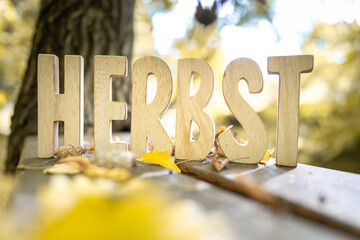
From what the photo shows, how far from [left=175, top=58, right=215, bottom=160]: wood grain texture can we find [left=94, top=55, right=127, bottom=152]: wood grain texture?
0.26 meters

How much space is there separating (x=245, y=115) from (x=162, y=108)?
1.24ft

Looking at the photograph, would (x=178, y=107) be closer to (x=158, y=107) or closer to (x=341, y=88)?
(x=158, y=107)

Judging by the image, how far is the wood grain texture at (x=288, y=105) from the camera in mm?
956

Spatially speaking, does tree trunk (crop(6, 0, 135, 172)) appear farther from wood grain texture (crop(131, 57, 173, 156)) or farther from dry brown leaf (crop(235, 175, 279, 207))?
dry brown leaf (crop(235, 175, 279, 207))

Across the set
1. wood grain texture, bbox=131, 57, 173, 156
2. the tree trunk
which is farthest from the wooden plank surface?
the tree trunk

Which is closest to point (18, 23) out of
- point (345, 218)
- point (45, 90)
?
point (45, 90)

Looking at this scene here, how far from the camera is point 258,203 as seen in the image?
565 mm

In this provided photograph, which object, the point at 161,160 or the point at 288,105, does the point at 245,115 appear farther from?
the point at 161,160

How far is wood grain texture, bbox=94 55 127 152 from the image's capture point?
1.05m

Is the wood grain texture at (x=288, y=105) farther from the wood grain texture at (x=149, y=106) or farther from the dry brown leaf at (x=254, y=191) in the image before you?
the wood grain texture at (x=149, y=106)

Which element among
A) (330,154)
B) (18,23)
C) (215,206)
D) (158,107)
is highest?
(18,23)

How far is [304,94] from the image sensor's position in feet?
10.2

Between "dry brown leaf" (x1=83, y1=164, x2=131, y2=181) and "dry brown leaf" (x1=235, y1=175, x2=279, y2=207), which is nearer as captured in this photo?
"dry brown leaf" (x1=235, y1=175, x2=279, y2=207)

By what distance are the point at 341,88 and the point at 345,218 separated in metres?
3.21
